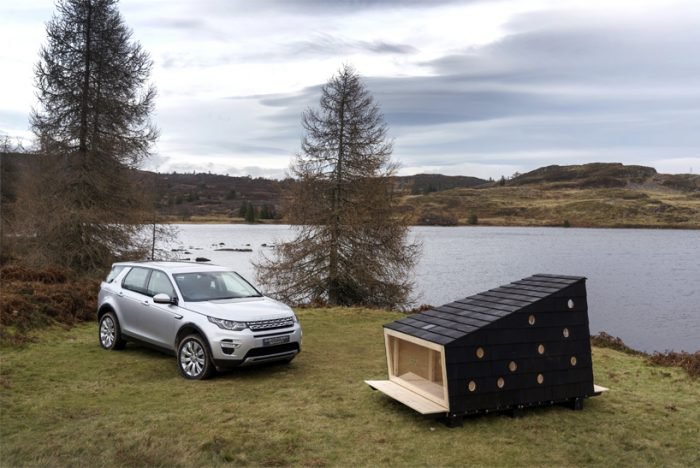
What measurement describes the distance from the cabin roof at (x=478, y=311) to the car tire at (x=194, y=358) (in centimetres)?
296

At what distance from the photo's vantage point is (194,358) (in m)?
9.12

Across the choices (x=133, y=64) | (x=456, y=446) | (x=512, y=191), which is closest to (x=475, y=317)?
(x=456, y=446)

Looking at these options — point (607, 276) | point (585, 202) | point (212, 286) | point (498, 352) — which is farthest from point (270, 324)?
point (585, 202)

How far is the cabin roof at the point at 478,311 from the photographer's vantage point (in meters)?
7.01

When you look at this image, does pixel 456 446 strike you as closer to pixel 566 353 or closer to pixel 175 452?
pixel 566 353

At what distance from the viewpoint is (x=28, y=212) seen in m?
25.2

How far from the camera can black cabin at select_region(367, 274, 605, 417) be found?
22.3 ft

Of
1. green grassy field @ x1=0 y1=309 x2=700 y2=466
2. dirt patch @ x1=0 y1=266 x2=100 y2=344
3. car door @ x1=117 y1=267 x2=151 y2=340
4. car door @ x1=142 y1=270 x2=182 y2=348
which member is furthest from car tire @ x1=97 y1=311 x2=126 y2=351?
dirt patch @ x1=0 y1=266 x2=100 y2=344

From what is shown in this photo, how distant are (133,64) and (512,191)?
15972 cm

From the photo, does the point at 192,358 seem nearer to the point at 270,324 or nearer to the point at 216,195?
the point at 270,324

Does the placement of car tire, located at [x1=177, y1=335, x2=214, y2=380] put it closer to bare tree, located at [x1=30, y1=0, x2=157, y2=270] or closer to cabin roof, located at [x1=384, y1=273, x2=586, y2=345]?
cabin roof, located at [x1=384, y1=273, x2=586, y2=345]

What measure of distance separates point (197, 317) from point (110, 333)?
3.25 metres

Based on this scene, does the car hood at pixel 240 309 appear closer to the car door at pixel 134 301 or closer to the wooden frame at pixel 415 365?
the car door at pixel 134 301

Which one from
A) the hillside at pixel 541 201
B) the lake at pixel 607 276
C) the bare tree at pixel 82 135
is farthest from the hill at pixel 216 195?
the bare tree at pixel 82 135
